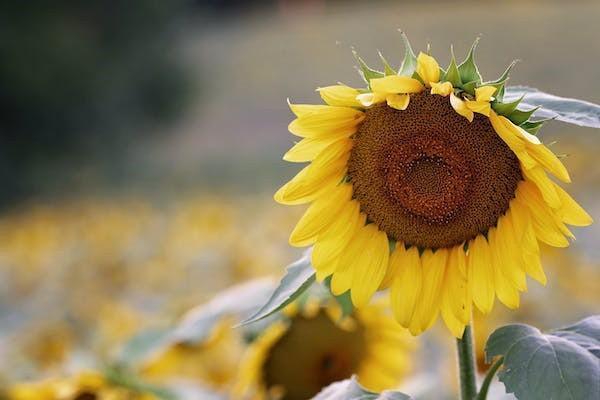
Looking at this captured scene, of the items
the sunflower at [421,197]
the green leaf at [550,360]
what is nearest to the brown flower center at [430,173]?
the sunflower at [421,197]

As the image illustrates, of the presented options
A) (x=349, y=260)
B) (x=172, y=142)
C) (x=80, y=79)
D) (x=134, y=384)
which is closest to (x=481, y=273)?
(x=349, y=260)

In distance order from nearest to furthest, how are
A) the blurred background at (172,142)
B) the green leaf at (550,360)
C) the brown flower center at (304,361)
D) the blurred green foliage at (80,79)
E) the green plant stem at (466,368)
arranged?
the green leaf at (550,360) < the green plant stem at (466,368) < the brown flower center at (304,361) < the blurred background at (172,142) < the blurred green foliage at (80,79)

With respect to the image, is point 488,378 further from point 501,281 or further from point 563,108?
point 563,108

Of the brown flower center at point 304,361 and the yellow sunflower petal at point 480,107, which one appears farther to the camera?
the brown flower center at point 304,361

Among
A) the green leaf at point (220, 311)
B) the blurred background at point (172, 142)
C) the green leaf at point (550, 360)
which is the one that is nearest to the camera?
the green leaf at point (550, 360)

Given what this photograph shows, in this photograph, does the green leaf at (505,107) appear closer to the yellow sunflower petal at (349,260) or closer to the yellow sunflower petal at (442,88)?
the yellow sunflower petal at (442,88)

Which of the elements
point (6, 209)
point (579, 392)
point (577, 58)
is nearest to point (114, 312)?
point (579, 392)
